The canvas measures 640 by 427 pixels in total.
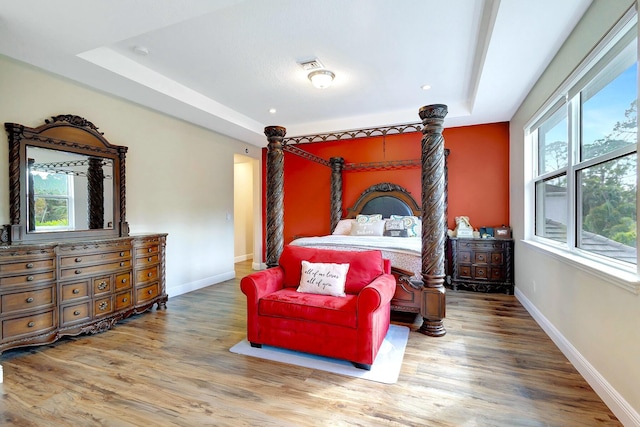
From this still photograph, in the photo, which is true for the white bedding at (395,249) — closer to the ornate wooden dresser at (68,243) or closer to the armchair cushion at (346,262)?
the armchair cushion at (346,262)

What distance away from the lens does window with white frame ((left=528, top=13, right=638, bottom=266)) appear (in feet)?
6.31

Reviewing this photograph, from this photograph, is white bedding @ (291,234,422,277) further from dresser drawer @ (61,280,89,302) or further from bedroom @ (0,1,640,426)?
dresser drawer @ (61,280,89,302)

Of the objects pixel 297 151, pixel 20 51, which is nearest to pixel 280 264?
pixel 297 151

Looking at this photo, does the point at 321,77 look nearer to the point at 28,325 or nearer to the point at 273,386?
the point at 273,386

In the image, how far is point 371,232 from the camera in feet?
15.9

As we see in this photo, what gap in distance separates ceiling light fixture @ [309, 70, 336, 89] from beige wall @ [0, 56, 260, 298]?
2349 millimetres

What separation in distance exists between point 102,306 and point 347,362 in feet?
8.47

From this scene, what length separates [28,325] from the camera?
2.60 metres

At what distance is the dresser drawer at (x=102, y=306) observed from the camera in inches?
121

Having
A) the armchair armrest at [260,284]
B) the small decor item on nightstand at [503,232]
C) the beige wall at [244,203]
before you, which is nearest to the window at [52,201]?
the armchair armrest at [260,284]

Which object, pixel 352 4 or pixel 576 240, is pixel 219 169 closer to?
pixel 352 4

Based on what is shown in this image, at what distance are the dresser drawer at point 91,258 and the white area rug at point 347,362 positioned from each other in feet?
5.55

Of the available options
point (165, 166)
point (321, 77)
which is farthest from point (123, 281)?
point (321, 77)

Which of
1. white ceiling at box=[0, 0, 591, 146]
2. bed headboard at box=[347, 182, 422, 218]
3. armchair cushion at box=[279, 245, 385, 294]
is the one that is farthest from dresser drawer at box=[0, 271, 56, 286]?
bed headboard at box=[347, 182, 422, 218]
